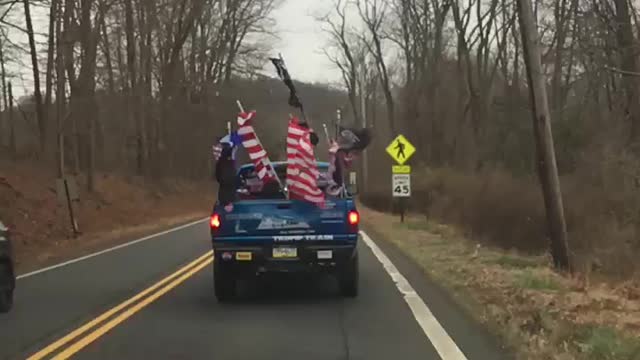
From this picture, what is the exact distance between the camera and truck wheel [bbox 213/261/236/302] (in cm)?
1227

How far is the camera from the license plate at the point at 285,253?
12.1 metres

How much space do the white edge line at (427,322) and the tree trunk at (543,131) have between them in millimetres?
3137

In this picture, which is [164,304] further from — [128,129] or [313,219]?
Result: [128,129]

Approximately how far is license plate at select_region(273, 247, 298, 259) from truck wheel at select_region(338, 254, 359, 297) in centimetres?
76

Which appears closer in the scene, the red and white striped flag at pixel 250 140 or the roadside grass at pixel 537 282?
the red and white striped flag at pixel 250 140

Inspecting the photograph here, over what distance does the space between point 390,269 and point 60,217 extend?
19.1m

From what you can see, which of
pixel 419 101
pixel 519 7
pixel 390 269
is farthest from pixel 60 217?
pixel 419 101

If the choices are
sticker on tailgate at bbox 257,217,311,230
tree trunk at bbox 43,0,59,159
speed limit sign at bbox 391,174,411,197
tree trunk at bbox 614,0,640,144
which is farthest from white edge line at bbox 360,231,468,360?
tree trunk at bbox 43,0,59,159

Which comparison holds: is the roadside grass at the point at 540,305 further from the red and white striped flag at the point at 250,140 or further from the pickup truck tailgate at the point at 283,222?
the red and white striped flag at the point at 250,140

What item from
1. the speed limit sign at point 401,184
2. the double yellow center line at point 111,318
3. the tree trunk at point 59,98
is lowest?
the double yellow center line at point 111,318

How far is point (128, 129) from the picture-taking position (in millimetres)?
63938

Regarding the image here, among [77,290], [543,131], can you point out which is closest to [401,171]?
[543,131]

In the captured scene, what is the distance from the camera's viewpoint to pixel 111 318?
10.8 m

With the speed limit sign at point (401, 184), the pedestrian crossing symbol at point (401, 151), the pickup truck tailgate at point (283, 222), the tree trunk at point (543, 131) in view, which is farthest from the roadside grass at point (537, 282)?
the pedestrian crossing symbol at point (401, 151)
